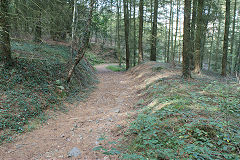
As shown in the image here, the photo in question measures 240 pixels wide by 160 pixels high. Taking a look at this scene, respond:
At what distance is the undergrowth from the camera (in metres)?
2.74

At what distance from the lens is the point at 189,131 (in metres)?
3.46

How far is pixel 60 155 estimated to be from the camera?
3732mm

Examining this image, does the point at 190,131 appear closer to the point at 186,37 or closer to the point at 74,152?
the point at 74,152

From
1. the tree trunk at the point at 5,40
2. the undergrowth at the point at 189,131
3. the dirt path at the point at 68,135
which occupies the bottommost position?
the dirt path at the point at 68,135

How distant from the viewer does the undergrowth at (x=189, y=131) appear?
9.00 feet

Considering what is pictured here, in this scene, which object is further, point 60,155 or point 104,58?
point 104,58

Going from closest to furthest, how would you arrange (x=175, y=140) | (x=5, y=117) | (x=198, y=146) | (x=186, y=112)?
(x=198, y=146) → (x=175, y=140) → (x=186, y=112) → (x=5, y=117)

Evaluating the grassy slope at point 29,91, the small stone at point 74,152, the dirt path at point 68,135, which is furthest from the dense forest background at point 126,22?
the small stone at point 74,152

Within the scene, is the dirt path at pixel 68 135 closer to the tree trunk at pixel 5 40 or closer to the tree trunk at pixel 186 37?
the tree trunk at pixel 5 40

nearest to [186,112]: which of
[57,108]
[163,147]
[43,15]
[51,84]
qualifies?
[163,147]

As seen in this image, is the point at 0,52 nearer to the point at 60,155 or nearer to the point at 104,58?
the point at 60,155

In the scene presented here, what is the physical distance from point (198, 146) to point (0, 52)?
8.18m

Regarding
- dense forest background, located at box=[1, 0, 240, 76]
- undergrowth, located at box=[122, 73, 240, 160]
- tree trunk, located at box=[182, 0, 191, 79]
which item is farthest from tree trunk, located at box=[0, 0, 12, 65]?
tree trunk, located at box=[182, 0, 191, 79]

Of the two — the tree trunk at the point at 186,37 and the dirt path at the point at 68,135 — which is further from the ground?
the tree trunk at the point at 186,37
